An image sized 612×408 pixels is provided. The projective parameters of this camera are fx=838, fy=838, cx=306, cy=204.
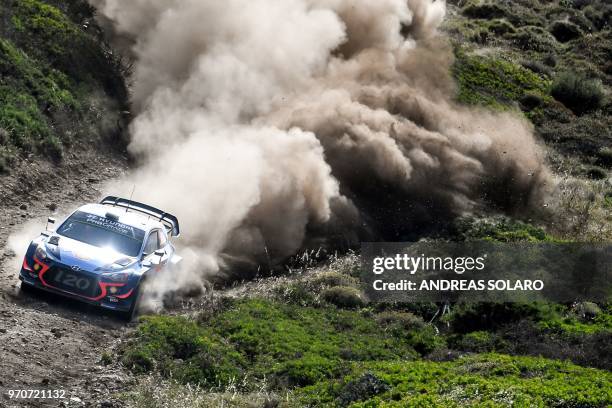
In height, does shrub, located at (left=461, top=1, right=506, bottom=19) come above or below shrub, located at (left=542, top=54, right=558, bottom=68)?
above

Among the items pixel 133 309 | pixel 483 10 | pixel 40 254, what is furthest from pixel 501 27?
pixel 40 254

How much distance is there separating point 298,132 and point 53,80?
26.3ft

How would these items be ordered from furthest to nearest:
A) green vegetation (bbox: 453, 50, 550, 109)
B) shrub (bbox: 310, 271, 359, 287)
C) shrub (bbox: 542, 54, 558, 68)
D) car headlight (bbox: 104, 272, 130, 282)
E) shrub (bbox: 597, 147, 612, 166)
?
shrub (bbox: 542, 54, 558, 68), green vegetation (bbox: 453, 50, 550, 109), shrub (bbox: 597, 147, 612, 166), shrub (bbox: 310, 271, 359, 287), car headlight (bbox: 104, 272, 130, 282)

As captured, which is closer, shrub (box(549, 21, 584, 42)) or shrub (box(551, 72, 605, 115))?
shrub (box(551, 72, 605, 115))

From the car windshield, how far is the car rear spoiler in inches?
35.3

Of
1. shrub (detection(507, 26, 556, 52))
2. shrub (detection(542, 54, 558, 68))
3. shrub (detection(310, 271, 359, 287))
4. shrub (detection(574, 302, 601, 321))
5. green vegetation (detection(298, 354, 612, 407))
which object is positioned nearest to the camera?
green vegetation (detection(298, 354, 612, 407))

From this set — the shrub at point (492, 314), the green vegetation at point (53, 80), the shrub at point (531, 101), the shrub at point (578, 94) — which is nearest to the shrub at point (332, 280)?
the shrub at point (492, 314)

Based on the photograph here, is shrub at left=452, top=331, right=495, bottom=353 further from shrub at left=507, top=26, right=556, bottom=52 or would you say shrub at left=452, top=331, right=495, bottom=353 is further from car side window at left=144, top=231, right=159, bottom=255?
shrub at left=507, top=26, right=556, bottom=52

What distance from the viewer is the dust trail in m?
20.2

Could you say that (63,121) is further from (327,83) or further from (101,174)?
(327,83)

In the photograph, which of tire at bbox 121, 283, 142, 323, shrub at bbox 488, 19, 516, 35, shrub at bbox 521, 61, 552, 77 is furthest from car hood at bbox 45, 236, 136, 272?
shrub at bbox 488, 19, 516, 35

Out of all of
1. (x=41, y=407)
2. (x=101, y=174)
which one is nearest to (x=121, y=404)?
(x=41, y=407)

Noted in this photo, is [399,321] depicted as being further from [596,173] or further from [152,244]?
[596,173]

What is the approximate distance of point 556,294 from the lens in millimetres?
19766
